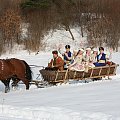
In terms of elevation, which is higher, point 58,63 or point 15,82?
point 58,63

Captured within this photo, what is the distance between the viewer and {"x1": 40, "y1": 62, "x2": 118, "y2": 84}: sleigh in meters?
12.5

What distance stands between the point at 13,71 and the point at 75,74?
6.56ft

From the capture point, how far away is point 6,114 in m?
8.61

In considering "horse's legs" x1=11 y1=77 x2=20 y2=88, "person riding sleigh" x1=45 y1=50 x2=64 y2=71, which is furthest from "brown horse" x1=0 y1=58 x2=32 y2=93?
"person riding sleigh" x1=45 y1=50 x2=64 y2=71

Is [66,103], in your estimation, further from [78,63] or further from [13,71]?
[78,63]

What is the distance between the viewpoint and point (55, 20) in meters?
38.7

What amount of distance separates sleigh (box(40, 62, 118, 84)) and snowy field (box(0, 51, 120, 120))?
0.24 m

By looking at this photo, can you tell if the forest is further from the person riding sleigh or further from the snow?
the snow

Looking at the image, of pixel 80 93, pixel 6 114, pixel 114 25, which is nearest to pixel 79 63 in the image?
pixel 80 93

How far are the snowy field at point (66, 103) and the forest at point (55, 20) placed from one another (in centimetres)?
2251

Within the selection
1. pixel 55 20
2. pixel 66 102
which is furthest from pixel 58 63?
pixel 55 20

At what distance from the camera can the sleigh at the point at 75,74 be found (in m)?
12.5

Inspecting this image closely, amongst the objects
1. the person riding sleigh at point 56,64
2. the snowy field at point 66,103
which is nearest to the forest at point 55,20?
the person riding sleigh at point 56,64

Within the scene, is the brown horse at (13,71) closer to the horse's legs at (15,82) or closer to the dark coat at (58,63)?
the horse's legs at (15,82)
